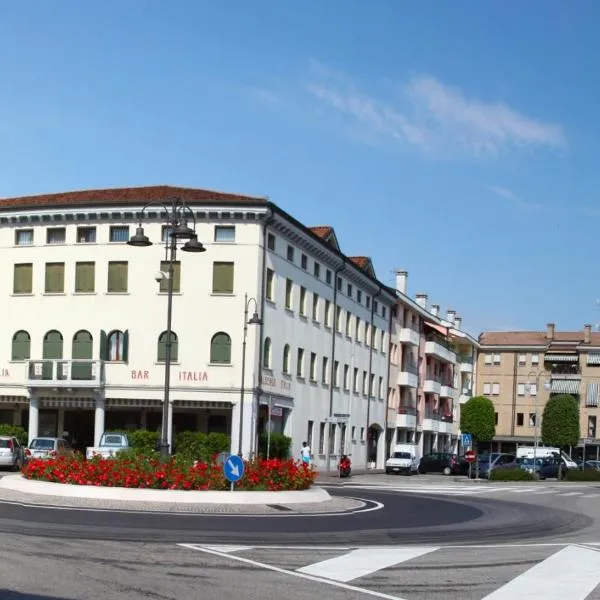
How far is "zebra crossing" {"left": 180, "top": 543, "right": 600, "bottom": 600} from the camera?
11.1 m

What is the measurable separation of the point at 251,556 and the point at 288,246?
4068cm

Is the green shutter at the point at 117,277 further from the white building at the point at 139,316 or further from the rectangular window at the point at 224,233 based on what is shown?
the rectangular window at the point at 224,233

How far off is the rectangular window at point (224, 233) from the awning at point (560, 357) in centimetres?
6358

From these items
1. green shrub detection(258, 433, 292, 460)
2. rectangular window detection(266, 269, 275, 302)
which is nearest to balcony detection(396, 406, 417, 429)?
green shrub detection(258, 433, 292, 460)

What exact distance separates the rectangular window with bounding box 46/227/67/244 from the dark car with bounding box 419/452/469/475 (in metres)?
27.8

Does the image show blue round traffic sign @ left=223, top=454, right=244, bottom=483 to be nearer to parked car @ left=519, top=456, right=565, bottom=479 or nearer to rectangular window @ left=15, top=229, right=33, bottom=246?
rectangular window @ left=15, top=229, right=33, bottom=246

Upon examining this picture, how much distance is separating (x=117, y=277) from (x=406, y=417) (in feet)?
107

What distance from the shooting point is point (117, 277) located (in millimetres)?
51188

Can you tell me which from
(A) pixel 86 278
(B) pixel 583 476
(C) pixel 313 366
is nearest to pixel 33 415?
(A) pixel 86 278

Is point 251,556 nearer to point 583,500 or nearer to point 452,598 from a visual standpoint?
point 452,598

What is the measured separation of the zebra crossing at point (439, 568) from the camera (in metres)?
11.1

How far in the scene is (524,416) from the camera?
108 metres

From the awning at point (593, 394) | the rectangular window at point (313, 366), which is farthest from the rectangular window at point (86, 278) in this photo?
the awning at point (593, 394)

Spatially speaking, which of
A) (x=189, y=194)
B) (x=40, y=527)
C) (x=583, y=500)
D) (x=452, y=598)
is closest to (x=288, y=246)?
(x=189, y=194)
